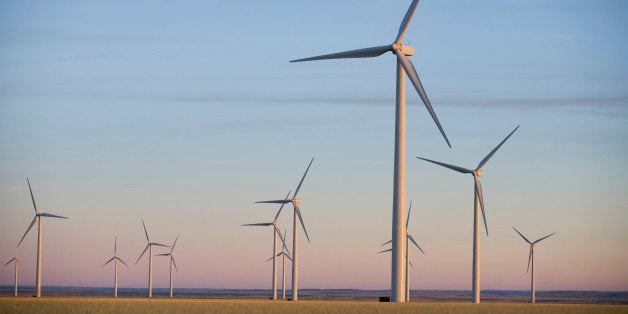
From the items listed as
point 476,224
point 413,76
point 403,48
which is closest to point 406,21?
point 403,48

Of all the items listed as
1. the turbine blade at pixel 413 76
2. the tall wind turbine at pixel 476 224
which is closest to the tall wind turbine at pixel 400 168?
the turbine blade at pixel 413 76

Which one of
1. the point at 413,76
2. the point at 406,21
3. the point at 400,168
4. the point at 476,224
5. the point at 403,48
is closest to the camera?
the point at 400,168

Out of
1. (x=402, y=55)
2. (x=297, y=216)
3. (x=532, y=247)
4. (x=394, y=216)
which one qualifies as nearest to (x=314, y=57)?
(x=402, y=55)

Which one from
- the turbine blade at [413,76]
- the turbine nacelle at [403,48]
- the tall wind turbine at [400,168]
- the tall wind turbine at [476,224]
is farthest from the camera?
the tall wind turbine at [476,224]

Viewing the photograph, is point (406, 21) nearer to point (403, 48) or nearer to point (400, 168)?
point (403, 48)

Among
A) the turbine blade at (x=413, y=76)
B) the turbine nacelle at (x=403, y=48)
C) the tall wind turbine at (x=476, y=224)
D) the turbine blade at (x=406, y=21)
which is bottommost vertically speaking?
the tall wind turbine at (x=476, y=224)

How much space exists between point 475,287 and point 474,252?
3.51 meters

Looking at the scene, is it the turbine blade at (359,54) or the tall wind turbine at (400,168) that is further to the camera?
the turbine blade at (359,54)

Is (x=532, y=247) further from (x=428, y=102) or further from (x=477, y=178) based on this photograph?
(x=428, y=102)

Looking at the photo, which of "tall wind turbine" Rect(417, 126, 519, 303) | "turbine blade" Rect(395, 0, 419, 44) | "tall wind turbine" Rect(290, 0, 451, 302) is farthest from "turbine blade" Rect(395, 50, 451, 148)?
"tall wind turbine" Rect(417, 126, 519, 303)

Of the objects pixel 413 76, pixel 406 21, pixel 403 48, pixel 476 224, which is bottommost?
pixel 476 224

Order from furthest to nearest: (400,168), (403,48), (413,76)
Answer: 1. (403,48)
2. (413,76)
3. (400,168)

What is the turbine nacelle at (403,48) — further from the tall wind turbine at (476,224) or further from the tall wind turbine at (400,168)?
the tall wind turbine at (476,224)

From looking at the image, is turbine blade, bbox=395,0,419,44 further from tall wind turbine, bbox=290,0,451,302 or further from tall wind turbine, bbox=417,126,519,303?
tall wind turbine, bbox=417,126,519,303
